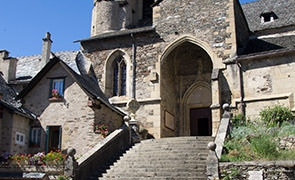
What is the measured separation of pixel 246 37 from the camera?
738 inches

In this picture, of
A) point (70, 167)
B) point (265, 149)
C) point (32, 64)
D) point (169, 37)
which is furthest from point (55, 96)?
point (265, 149)

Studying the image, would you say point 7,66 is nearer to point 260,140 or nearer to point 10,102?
point 10,102

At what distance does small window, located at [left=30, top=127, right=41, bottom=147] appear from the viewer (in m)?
15.4

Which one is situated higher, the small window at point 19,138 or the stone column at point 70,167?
the small window at point 19,138

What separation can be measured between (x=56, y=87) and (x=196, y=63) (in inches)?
298

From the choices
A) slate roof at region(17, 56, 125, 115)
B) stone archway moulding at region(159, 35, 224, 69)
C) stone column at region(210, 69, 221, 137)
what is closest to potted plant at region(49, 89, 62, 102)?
slate roof at region(17, 56, 125, 115)

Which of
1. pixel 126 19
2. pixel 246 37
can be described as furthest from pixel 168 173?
pixel 126 19

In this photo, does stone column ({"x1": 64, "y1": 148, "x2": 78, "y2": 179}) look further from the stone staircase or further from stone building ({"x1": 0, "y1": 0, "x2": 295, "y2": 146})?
stone building ({"x1": 0, "y1": 0, "x2": 295, "y2": 146})

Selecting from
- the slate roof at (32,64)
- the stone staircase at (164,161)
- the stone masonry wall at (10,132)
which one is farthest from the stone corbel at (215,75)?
the stone masonry wall at (10,132)

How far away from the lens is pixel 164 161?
1145 centimetres

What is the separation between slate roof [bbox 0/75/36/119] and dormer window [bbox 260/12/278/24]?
1345 cm

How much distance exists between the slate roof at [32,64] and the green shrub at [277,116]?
934 centimetres

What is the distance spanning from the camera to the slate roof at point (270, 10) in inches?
758

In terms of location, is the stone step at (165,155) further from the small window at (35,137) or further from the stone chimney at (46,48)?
the stone chimney at (46,48)
